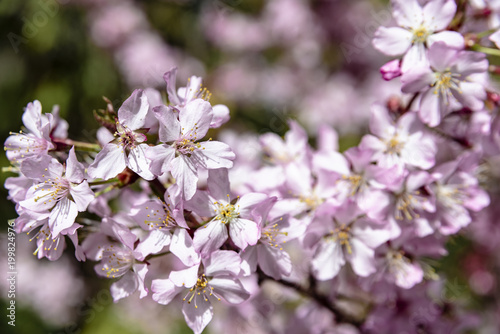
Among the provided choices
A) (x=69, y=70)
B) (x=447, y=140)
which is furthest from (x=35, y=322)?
(x=447, y=140)

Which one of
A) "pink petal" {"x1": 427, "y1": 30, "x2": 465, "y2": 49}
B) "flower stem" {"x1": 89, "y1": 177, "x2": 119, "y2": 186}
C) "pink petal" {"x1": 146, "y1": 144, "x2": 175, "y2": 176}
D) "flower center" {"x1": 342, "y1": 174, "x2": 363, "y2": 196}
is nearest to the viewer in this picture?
"pink petal" {"x1": 146, "y1": 144, "x2": 175, "y2": 176}

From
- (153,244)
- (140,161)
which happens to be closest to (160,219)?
(153,244)

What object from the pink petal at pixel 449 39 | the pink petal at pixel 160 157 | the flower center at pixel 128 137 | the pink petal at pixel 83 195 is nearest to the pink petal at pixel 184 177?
the pink petal at pixel 160 157

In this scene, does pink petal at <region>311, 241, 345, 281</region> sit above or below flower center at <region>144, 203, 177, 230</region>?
below

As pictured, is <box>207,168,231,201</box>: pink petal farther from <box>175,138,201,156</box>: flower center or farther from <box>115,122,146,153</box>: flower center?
<box>115,122,146,153</box>: flower center

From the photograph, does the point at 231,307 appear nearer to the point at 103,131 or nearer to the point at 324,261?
the point at 324,261

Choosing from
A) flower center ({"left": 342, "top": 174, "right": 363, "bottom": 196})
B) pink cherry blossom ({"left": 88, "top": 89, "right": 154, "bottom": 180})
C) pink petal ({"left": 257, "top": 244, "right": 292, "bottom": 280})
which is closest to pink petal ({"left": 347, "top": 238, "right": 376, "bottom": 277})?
flower center ({"left": 342, "top": 174, "right": 363, "bottom": 196})

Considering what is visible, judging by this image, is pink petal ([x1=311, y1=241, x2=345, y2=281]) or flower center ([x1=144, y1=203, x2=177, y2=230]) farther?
pink petal ([x1=311, y1=241, x2=345, y2=281])

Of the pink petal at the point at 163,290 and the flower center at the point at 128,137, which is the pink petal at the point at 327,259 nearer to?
the pink petal at the point at 163,290
